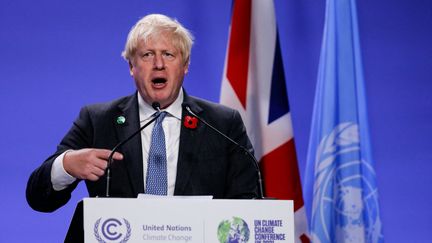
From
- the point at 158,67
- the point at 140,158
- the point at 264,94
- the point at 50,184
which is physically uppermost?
the point at 264,94

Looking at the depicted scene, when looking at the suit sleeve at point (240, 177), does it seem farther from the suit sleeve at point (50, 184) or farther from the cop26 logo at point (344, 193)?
the cop26 logo at point (344, 193)

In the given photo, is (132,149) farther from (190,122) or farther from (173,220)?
(173,220)

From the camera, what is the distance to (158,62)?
227 centimetres

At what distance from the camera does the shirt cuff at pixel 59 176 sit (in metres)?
2.06

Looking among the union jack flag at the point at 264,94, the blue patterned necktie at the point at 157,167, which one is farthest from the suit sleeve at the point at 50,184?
the union jack flag at the point at 264,94

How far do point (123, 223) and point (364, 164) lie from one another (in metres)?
2.08

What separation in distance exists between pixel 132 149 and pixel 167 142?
122 mm

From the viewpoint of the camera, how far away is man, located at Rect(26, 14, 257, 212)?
2211 mm

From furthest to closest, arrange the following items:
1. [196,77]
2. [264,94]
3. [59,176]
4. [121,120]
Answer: [196,77] → [264,94] → [121,120] → [59,176]

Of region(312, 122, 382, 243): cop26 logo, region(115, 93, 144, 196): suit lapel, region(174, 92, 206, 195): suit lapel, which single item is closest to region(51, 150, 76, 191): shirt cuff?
region(115, 93, 144, 196): suit lapel

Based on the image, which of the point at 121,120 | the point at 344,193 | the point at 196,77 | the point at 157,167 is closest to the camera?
the point at 157,167

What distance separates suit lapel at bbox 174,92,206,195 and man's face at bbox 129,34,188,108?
0.09m

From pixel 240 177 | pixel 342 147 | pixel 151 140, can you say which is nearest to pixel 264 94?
pixel 342 147

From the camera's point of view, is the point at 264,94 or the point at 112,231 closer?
the point at 112,231
